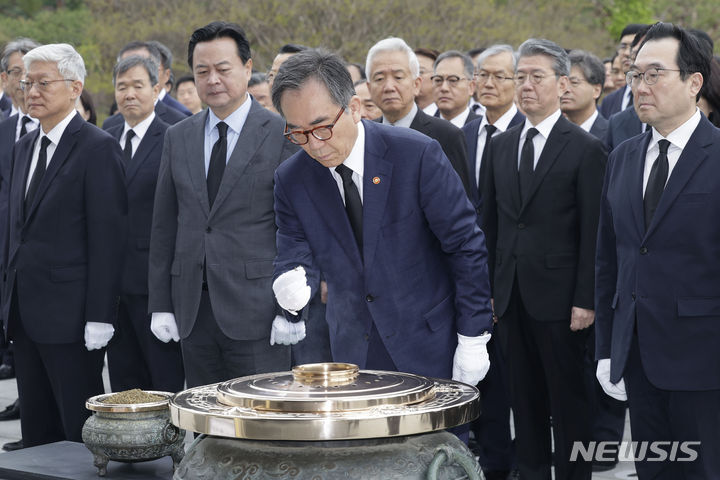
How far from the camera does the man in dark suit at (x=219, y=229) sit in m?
4.71

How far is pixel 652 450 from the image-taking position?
12.3ft

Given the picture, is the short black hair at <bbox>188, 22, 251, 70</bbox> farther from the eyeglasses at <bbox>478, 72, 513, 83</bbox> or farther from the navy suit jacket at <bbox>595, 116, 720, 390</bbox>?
the navy suit jacket at <bbox>595, 116, 720, 390</bbox>

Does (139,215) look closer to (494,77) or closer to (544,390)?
(494,77)

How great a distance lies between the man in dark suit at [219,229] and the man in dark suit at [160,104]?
203 cm

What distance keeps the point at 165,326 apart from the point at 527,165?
1.97 metres

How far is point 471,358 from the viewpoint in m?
3.54

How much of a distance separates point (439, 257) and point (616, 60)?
19.2ft

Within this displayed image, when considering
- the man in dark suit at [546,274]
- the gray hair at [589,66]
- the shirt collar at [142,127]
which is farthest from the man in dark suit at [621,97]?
the shirt collar at [142,127]

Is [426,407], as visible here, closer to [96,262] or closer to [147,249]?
[96,262]

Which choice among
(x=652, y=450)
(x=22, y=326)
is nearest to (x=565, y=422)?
(x=652, y=450)

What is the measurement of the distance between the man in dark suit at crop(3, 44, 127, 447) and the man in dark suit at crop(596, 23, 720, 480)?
8.44 ft

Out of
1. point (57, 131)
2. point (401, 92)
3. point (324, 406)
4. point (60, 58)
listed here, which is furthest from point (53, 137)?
point (324, 406)

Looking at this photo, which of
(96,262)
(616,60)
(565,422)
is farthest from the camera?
(616,60)

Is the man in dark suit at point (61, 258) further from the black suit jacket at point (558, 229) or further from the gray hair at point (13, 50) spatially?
the gray hair at point (13, 50)
